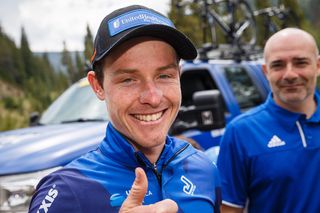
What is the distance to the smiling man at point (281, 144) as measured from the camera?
246 cm

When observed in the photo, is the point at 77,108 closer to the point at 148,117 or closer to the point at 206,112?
the point at 206,112

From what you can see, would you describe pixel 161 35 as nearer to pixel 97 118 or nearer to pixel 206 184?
pixel 206 184

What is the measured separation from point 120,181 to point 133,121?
218mm

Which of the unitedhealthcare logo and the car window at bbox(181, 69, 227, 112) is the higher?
the unitedhealthcare logo

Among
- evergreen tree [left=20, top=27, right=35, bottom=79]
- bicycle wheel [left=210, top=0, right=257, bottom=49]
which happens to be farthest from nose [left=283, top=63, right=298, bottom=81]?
evergreen tree [left=20, top=27, right=35, bottom=79]

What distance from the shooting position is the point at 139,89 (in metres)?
1.60

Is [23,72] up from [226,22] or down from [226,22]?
down

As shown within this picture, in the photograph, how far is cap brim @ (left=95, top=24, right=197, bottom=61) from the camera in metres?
1.55

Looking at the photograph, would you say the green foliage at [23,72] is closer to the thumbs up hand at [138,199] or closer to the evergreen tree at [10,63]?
the evergreen tree at [10,63]

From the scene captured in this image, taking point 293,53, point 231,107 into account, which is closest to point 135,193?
point 293,53

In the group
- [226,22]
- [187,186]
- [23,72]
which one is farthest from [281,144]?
[23,72]

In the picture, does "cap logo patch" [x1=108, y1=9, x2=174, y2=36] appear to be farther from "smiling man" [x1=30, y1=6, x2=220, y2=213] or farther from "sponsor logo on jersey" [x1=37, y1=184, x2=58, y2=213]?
"sponsor logo on jersey" [x1=37, y1=184, x2=58, y2=213]

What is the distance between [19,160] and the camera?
10.6 feet

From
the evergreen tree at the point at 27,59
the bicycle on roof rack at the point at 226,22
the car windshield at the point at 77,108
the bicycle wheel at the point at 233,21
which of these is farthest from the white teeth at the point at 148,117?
the evergreen tree at the point at 27,59
